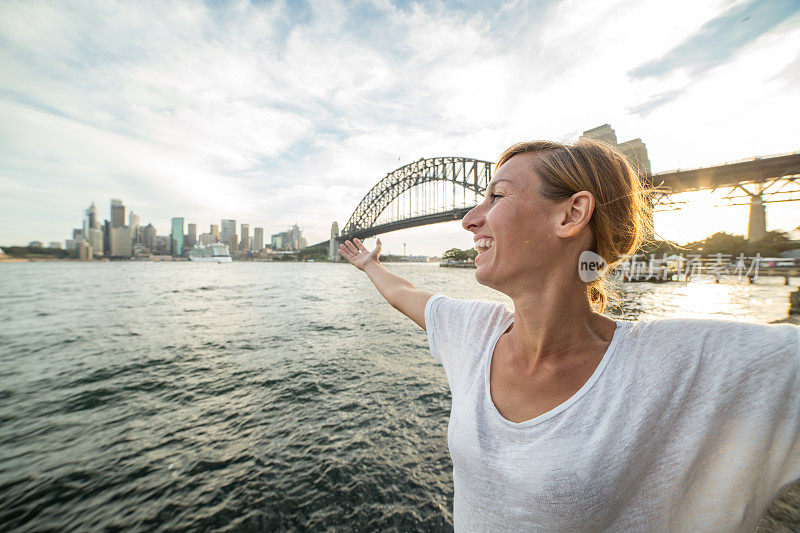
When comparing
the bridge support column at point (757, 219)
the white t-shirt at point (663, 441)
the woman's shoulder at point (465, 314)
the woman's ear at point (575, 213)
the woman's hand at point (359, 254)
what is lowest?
the white t-shirt at point (663, 441)

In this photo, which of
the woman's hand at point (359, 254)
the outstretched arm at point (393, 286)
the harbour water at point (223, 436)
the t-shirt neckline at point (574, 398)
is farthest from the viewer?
the harbour water at point (223, 436)

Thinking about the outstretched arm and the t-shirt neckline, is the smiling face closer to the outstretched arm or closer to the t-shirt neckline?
the t-shirt neckline

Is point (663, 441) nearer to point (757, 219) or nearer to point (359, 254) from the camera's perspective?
point (359, 254)

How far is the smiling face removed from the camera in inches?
43.8

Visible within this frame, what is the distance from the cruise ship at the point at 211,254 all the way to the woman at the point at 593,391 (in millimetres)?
122558

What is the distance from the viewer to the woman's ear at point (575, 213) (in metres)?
1.05

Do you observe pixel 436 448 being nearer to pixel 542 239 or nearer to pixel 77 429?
pixel 542 239

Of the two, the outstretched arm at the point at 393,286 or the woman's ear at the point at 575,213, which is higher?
the woman's ear at the point at 575,213

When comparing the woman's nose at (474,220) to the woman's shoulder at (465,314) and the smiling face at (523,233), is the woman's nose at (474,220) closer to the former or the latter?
the smiling face at (523,233)

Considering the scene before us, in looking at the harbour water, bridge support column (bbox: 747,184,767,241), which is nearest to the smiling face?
the harbour water

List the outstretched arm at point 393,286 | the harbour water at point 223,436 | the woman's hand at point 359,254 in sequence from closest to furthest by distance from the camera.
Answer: the outstretched arm at point 393,286
the woman's hand at point 359,254
the harbour water at point 223,436

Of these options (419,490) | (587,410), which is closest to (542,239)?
(587,410)

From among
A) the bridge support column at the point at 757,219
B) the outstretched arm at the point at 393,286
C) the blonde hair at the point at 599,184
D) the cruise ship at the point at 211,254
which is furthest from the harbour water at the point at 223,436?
the cruise ship at the point at 211,254

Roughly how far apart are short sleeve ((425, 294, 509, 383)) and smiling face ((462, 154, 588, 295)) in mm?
241
